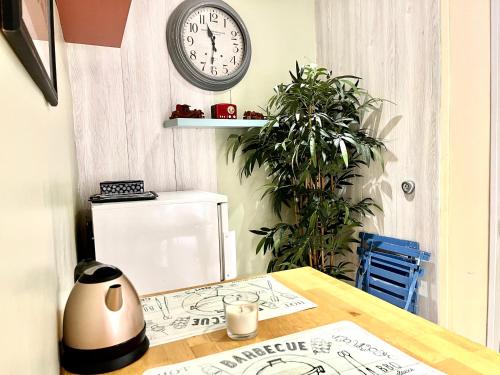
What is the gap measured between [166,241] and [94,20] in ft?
3.75

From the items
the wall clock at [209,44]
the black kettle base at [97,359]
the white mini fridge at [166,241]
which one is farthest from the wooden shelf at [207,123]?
the black kettle base at [97,359]

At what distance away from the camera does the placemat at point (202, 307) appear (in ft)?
3.26

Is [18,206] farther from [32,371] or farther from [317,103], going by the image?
[317,103]

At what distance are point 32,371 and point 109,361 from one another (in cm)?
39

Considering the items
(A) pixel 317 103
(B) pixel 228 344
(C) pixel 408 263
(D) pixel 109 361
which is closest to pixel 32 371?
(D) pixel 109 361

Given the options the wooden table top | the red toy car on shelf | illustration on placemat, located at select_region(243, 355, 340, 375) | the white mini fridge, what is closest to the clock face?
the red toy car on shelf

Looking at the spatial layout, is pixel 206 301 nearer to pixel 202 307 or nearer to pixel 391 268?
pixel 202 307

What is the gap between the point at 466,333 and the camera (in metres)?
2.14

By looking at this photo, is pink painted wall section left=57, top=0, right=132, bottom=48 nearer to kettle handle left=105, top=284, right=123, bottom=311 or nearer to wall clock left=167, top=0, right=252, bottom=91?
wall clock left=167, top=0, right=252, bottom=91

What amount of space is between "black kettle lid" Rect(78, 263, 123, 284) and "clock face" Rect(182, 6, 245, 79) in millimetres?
2015

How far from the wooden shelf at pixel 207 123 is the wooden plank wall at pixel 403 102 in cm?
86

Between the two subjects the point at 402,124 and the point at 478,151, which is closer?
the point at 478,151

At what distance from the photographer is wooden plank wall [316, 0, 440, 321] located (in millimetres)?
2135

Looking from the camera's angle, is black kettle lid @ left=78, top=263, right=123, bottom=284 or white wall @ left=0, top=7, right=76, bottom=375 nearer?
white wall @ left=0, top=7, right=76, bottom=375
